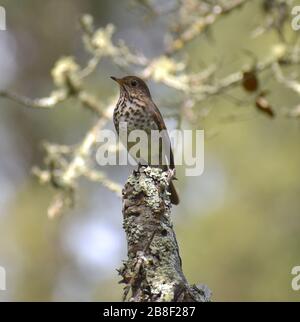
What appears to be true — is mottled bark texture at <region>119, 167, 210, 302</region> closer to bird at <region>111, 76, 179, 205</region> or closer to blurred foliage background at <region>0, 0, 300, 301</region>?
bird at <region>111, 76, 179, 205</region>

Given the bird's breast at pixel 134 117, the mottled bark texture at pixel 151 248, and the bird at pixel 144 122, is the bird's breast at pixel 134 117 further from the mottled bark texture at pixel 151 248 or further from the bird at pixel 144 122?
the mottled bark texture at pixel 151 248

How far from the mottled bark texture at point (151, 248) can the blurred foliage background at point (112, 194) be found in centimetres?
691

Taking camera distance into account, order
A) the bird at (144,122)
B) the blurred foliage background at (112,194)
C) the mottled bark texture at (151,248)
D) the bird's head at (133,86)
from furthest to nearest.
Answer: the blurred foliage background at (112,194) → the bird's head at (133,86) → the bird at (144,122) → the mottled bark texture at (151,248)

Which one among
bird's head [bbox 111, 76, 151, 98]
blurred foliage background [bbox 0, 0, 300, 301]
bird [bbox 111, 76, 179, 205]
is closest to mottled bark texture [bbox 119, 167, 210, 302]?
bird [bbox 111, 76, 179, 205]

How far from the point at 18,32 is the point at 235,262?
503cm

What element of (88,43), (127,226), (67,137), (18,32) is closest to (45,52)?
(18,32)

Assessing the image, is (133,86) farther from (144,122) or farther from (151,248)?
(151,248)

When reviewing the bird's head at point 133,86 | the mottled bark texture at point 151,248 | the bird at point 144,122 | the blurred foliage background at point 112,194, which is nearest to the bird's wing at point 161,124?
the bird at point 144,122

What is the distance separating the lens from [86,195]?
1257cm

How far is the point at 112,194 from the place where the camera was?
432 inches

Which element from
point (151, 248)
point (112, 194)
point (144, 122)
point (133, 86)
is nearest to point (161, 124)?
point (144, 122)

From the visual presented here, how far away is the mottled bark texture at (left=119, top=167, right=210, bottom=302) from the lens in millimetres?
3346

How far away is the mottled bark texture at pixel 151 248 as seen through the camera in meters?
3.35
